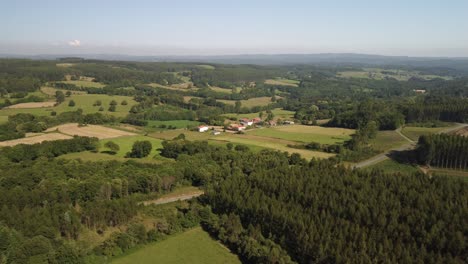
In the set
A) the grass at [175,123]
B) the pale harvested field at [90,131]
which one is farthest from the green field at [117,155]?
the grass at [175,123]

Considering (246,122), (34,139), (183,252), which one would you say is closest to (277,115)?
(246,122)

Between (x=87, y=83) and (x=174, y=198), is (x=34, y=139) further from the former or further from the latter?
(x=87, y=83)

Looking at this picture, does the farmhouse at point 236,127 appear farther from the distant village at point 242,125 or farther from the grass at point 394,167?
the grass at point 394,167

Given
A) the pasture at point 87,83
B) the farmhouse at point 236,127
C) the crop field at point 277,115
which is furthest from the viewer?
the pasture at point 87,83

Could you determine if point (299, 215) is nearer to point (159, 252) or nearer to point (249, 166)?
point (159, 252)

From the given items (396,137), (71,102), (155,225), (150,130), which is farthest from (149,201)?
(71,102)

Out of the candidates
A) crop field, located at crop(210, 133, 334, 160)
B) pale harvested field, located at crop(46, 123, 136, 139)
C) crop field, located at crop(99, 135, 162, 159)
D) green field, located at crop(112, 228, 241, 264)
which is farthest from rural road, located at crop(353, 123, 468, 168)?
pale harvested field, located at crop(46, 123, 136, 139)
